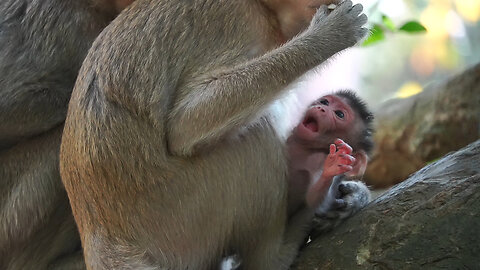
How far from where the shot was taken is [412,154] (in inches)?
273

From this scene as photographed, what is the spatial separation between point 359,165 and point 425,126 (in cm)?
351

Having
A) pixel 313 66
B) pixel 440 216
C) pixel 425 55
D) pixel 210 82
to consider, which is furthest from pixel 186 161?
pixel 425 55

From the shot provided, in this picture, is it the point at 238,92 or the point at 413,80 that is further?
the point at 413,80

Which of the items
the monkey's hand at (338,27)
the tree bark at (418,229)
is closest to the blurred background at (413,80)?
the monkey's hand at (338,27)

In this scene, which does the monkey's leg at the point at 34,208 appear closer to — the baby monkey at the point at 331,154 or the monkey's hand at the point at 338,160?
the baby monkey at the point at 331,154

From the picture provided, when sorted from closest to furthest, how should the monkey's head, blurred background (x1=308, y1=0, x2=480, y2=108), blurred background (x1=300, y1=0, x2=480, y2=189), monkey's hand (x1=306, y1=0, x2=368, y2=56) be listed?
1. monkey's hand (x1=306, y1=0, x2=368, y2=56)
2. the monkey's head
3. blurred background (x1=300, y1=0, x2=480, y2=189)
4. blurred background (x1=308, y1=0, x2=480, y2=108)

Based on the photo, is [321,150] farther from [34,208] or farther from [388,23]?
[388,23]

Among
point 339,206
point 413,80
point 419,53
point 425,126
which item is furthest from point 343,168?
point 419,53

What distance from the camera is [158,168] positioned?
9.70ft

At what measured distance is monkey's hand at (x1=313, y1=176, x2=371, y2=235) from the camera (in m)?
3.12

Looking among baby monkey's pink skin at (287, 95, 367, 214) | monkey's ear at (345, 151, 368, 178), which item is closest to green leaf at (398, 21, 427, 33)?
baby monkey's pink skin at (287, 95, 367, 214)

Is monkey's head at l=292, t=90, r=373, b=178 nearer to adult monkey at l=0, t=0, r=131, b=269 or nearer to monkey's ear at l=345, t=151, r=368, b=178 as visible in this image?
monkey's ear at l=345, t=151, r=368, b=178

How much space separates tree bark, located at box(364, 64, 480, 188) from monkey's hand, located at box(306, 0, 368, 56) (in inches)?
113

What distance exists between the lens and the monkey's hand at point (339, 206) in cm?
312
